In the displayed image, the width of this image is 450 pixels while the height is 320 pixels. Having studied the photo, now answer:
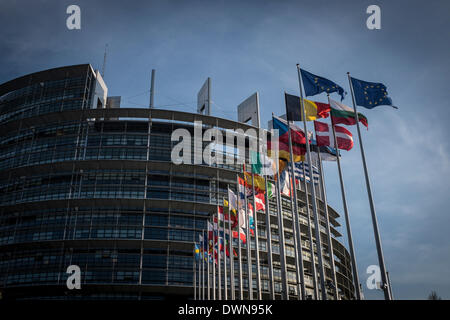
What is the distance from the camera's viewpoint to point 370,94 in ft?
72.9

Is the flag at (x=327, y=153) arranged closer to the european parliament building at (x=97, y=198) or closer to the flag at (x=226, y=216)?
the flag at (x=226, y=216)

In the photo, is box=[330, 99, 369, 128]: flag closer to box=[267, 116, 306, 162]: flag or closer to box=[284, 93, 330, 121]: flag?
box=[284, 93, 330, 121]: flag

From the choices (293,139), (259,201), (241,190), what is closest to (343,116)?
(293,139)

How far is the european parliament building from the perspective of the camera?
174 feet

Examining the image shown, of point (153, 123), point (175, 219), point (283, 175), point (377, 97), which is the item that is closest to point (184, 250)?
point (175, 219)

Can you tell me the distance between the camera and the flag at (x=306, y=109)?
24.1 m

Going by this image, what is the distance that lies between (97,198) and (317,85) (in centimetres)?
4170

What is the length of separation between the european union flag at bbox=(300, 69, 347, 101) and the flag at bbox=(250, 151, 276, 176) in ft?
20.3

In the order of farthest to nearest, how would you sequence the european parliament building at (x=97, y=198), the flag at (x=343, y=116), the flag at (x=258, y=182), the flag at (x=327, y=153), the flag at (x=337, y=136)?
1. the european parliament building at (x=97, y=198)
2. the flag at (x=258, y=182)
3. the flag at (x=327, y=153)
4. the flag at (x=337, y=136)
5. the flag at (x=343, y=116)

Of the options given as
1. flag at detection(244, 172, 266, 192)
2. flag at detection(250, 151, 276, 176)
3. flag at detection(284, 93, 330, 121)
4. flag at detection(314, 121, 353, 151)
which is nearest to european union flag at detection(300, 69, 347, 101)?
flag at detection(284, 93, 330, 121)

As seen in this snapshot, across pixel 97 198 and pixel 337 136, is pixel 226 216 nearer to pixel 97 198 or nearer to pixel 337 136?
pixel 337 136

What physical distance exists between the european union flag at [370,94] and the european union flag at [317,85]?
1.59m

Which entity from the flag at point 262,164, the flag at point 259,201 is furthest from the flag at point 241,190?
the flag at point 262,164
